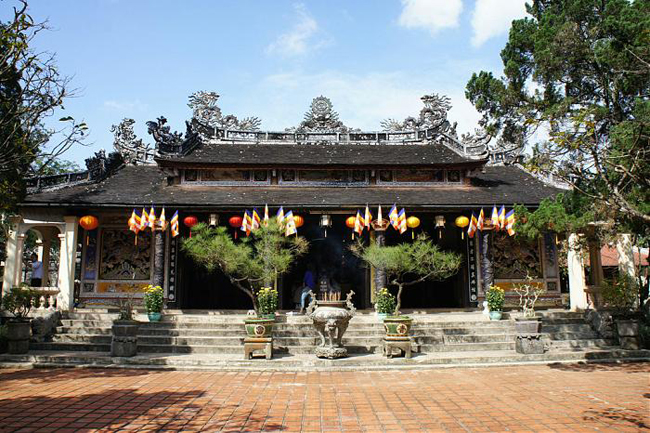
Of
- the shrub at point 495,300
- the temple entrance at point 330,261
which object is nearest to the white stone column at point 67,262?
the temple entrance at point 330,261

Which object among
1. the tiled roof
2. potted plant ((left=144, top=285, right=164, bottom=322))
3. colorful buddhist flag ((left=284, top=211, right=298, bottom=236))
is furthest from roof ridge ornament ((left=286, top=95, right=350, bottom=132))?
potted plant ((left=144, top=285, right=164, bottom=322))

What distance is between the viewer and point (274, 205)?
13906mm

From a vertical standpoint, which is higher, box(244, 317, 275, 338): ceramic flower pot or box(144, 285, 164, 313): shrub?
box(144, 285, 164, 313): shrub

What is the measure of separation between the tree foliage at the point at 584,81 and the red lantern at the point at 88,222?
11011 mm

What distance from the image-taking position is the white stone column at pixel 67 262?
13.3m

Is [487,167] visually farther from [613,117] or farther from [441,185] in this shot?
[613,117]

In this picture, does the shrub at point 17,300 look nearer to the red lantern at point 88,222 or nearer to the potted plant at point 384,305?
the red lantern at point 88,222

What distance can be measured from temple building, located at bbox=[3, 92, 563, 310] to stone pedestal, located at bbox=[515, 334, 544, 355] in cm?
357

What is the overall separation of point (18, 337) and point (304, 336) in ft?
20.2

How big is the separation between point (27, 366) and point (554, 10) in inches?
546

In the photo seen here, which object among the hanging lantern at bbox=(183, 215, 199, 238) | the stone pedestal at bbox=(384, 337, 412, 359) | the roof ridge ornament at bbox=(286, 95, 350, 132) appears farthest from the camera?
the roof ridge ornament at bbox=(286, 95, 350, 132)

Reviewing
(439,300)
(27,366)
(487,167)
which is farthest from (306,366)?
(487,167)

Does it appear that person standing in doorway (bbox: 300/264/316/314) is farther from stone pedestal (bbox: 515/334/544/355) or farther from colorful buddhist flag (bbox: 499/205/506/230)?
stone pedestal (bbox: 515/334/544/355)

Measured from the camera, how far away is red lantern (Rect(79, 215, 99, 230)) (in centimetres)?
1351
